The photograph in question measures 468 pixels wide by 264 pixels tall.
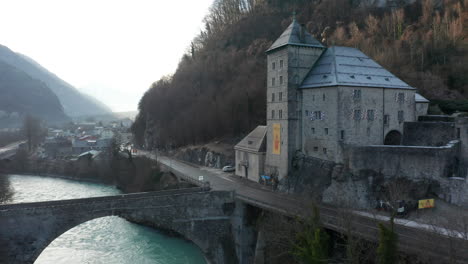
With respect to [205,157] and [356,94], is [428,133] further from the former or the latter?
[205,157]

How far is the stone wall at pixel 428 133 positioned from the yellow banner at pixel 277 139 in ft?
32.9

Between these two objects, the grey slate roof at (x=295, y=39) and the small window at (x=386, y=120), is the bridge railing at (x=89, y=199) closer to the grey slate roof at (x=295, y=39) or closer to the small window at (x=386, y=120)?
the grey slate roof at (x=295, y=39)

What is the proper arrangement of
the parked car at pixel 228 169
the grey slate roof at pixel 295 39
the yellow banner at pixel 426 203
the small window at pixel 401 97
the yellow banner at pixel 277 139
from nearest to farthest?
1. the yellow banner at pixel 426 203
2. the small window at pixel 401 97
3. the grey slate roof at pixel 295 39
4. the yellow banner at pixel 277 139
5. the parked car at pixel 228 169

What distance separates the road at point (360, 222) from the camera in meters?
14.8

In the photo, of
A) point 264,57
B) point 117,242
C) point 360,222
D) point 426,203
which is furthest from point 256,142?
point 264,57

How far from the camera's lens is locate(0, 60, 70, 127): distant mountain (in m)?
142

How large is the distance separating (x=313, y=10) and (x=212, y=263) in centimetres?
5704

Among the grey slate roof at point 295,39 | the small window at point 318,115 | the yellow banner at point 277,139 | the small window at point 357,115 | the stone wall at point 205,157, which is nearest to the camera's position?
the small window at point 357,115

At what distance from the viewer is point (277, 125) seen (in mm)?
30438

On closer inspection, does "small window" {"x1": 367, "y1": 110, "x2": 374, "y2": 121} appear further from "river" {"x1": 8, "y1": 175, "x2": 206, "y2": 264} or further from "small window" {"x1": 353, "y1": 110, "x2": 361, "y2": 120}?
"river" {"x1": 8, "y1": 175, "x2": 206, "y2": 264}

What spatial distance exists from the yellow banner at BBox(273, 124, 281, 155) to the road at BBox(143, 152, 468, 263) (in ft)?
11.5

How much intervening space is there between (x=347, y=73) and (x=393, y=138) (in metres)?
6.67

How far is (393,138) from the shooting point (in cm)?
2753

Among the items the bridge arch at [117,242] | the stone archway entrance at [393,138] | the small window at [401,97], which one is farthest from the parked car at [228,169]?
the small window at [401,97]
